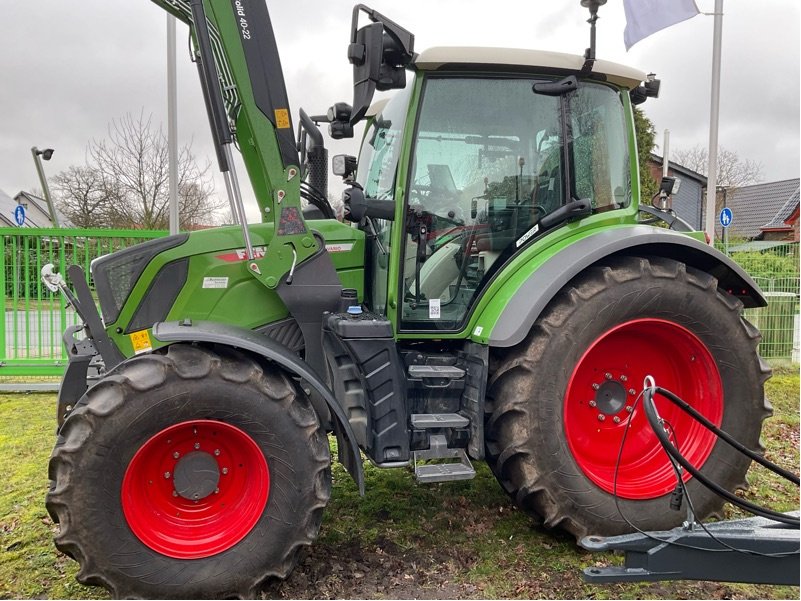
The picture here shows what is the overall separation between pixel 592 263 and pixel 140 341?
2.48 meters

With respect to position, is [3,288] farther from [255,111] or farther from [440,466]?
[440,466]

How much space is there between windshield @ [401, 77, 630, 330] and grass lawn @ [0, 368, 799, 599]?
1198 millimetres

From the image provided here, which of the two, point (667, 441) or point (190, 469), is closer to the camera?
point (667, 441)

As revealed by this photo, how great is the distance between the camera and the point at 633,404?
11.4 feet

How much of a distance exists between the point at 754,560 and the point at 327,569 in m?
1.92

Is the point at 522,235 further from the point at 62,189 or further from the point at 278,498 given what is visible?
the point at 62,189

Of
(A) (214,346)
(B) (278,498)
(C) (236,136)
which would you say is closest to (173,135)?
(C) (236,136)

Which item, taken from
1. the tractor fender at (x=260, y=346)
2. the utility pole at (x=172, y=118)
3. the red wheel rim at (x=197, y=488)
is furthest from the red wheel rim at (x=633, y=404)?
the utility pole at (x=172, y=118)

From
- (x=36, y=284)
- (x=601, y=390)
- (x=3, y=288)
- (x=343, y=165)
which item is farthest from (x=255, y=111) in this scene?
(x=3, y=288)

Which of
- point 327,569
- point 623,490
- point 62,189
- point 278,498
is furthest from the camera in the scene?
point 62,189

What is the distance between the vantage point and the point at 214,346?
291 cm

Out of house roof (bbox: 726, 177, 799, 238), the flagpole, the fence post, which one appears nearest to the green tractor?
the fence post

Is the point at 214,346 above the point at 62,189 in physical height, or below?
below

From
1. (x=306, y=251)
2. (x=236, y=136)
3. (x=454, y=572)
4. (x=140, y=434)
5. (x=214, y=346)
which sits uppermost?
(x=236, y=136)
